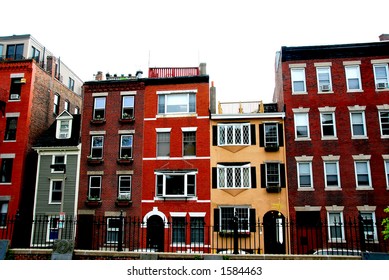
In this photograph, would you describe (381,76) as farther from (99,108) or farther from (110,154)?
(99,108)

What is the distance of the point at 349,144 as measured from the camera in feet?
83.6

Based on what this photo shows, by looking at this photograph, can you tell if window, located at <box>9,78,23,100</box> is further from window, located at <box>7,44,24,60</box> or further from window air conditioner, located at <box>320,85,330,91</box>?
window air conditioner, located at <box>320,85,330,91</box>

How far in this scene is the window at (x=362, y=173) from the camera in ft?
81.5

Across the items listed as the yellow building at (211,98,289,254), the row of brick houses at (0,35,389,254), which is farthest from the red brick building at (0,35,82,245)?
the yellow building at (211,98,289,254)

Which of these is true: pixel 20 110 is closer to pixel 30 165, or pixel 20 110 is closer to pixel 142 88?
pixel 30 165

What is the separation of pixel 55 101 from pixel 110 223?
1490 cm

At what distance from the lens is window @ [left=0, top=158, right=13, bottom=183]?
2831cm

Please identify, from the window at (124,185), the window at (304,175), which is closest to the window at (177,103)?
the window at (124,185)

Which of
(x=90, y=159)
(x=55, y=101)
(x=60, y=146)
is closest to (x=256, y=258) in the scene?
(x=90, y=159)

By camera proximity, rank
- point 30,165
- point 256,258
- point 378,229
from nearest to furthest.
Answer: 1. point 256,258
2. point 378,229
3. point 30,165

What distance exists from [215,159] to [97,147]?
388 inches

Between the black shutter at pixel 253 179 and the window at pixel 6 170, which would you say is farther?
the window at pixel 6 170

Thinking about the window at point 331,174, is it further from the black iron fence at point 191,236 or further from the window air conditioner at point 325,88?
the window air conditioner at point 325,88

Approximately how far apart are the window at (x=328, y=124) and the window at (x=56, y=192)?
21.1 meters
